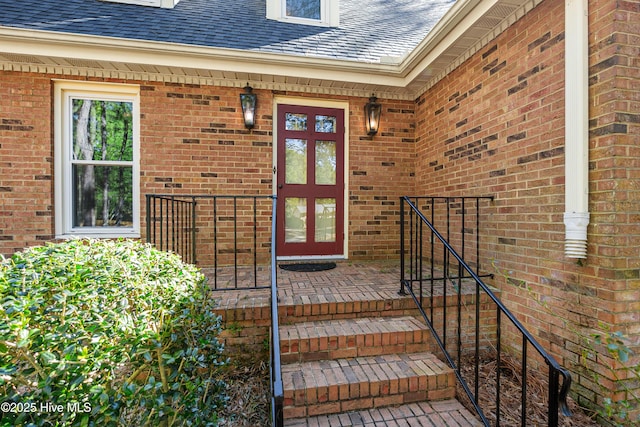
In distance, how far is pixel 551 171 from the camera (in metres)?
2.22

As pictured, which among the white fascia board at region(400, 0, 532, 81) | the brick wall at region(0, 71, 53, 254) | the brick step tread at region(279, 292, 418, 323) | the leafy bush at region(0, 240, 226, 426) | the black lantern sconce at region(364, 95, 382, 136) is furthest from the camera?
the black lantern sconce at region(364, 95, 382, 136)

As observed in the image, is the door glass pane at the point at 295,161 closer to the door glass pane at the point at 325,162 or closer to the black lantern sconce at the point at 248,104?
the door glass pane at the point at 325,162

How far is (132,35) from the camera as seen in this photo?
11.0ft

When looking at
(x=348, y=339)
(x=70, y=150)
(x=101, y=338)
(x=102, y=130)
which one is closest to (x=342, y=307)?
(x=348, y=339)

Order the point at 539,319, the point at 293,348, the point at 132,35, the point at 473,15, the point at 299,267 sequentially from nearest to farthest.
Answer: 1. the point at 293,348
2. the point at 539,319
3. the point at 473,15
4. the point at 132,35
5. the point at 299,267

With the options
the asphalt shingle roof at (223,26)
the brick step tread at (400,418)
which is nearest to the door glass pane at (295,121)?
the asphalt shingle roof at (223,26)

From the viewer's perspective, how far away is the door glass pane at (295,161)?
13.3ft

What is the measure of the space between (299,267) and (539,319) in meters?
2.46

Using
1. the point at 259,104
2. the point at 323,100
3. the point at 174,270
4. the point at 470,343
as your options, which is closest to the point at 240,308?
the point at 174,270

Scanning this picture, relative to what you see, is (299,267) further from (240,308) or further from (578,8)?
(578,8)

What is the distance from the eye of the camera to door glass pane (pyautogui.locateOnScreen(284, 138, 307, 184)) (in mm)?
4047

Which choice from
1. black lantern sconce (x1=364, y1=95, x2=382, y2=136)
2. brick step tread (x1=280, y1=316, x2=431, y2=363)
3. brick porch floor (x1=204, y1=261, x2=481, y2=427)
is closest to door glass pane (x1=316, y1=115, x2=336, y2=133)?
black lantern sconce (x1=364, y1=95, x2=382, y2=136)

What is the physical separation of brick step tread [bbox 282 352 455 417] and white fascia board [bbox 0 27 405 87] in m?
3.21

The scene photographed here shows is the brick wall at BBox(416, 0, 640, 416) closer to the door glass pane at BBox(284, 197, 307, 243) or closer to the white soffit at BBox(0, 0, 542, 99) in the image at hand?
the white soffit at BBox(0, 0, 542, 99)
